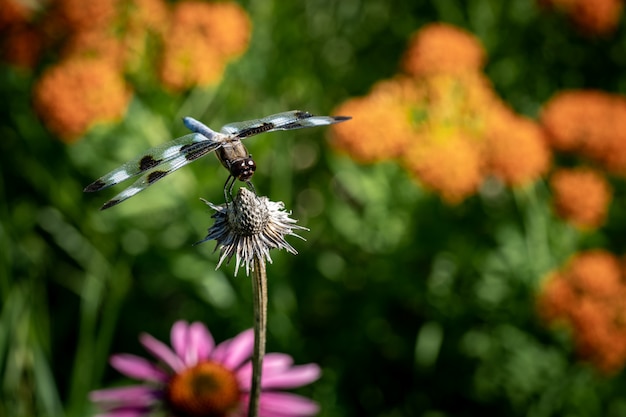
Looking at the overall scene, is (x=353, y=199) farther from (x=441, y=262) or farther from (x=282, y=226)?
(x=282, y=226)

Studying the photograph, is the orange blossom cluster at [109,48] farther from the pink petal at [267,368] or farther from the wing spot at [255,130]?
the wing spot at [255,130]

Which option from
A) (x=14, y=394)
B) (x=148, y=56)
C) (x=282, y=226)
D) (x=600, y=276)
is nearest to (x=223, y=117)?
(x=148, y=56)

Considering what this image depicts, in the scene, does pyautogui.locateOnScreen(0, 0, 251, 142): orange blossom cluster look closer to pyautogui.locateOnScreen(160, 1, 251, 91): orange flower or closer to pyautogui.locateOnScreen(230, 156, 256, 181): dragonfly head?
pyautogui.locateOnScreen(160, 1, 251, 91): orange flower

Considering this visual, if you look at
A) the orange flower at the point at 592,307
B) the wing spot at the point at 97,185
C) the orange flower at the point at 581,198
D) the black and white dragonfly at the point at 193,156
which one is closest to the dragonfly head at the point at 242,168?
the black and white dragonfly at the point at 193,156

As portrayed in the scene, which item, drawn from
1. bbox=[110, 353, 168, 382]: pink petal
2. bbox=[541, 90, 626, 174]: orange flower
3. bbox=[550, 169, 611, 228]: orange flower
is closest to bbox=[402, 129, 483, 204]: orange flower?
bbox=[550, 169, 611, 228]: orange flower

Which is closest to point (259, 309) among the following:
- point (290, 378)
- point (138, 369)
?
point (290, 378)
